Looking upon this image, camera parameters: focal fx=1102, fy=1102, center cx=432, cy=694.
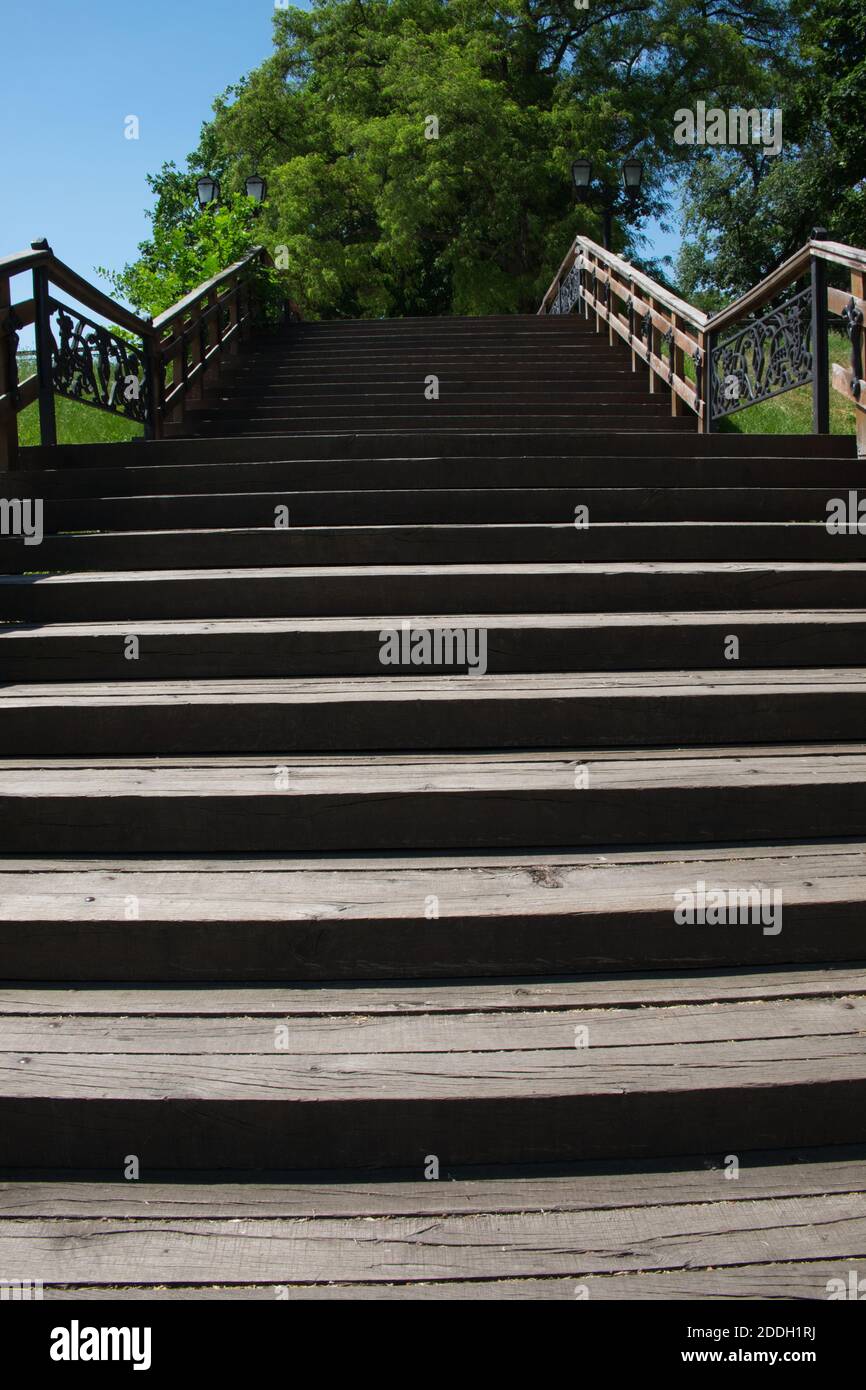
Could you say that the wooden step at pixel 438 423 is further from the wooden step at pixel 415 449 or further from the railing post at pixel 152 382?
the wooden step at pixel 415 449

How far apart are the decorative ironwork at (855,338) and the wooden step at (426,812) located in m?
3.38

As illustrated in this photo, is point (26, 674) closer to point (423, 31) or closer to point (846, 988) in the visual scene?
point (846, 988)

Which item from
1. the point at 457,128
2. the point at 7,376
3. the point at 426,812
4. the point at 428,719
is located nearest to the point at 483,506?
the point at 428,719

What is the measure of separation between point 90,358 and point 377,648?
390 cm

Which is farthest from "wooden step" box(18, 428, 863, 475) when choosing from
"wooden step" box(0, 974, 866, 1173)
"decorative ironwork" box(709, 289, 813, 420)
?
"wooden step" box(0, 974, 866, 1173)

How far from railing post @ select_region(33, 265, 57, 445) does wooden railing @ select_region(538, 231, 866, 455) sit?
434 cm

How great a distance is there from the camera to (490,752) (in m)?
3.81

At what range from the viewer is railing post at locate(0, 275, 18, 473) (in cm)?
568

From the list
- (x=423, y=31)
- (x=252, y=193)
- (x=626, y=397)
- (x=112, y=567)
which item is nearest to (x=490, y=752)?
(x=112, y=567)

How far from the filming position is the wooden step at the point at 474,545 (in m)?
4.77

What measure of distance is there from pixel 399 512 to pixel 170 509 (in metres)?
1.08

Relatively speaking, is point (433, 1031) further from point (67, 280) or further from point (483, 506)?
point (67, 280)

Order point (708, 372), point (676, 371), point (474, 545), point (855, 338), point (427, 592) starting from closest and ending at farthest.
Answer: point (427, 592), point (474, 545), point (855, 338), point (708, 372), point (676, 371)

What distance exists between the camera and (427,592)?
14.6 ft
